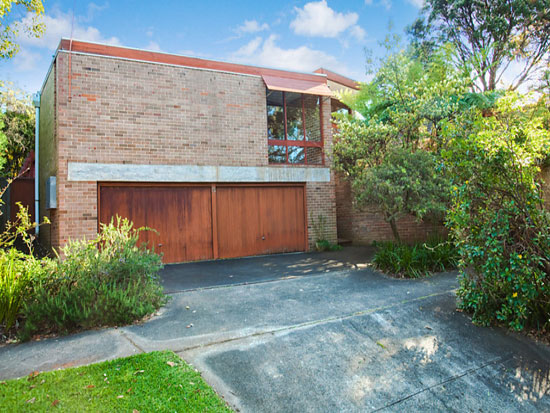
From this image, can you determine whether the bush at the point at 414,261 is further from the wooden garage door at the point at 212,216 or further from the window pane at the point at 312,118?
the window pane at the point at 312,118

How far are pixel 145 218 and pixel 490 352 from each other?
24.1 ft

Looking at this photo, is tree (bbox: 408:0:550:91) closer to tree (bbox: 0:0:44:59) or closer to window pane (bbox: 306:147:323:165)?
window pane (bbox: 306:147:323:165)

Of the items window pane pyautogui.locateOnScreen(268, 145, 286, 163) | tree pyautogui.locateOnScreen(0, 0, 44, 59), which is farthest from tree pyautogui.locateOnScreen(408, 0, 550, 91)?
tree pyautogui.locateOnScreen(0, 0, 44, 59)

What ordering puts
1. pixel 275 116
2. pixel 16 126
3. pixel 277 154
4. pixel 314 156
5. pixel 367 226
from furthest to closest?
pixel 16 126 < pixel 367 226 < pixel 314 156 < pixel 275 116 < pixel 277 154

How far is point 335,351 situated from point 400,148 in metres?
5.48

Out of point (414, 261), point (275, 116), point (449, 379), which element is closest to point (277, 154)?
point (275, 116)

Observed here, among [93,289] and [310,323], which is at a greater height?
[93,289]

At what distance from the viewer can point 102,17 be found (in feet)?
25.7

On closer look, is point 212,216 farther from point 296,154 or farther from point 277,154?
point 296,154

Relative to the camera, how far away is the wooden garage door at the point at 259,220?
364 inches

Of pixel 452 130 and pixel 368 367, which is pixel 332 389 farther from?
pixel 452 130

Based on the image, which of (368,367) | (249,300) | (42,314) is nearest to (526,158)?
(368,367)

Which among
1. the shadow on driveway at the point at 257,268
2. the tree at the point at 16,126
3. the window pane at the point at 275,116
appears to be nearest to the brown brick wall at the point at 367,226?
the shadow on driveway at the point at 257,268

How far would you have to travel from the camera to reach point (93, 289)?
4238 mm
